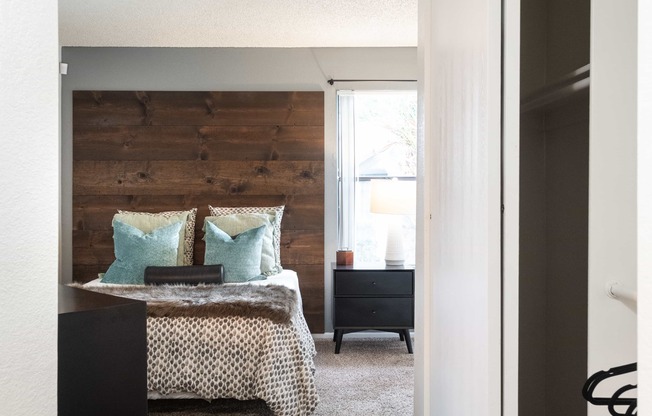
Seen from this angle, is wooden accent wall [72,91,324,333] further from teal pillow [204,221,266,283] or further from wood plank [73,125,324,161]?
teal pillow [204,221,266,283]

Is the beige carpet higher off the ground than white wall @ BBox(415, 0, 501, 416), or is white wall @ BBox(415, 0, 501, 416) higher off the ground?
white wall @ BBox(415, 0, 501, 416)

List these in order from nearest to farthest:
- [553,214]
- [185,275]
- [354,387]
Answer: [553,214] → [354,387] → [185,275]

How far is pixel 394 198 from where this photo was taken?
5176mm

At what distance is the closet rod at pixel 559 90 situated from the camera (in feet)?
6.28

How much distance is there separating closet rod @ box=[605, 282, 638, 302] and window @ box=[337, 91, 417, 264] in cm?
420

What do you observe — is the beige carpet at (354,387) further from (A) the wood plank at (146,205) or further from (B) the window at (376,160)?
(A) the wood plank at (146,205)

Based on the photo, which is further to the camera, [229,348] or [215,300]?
[215,300]

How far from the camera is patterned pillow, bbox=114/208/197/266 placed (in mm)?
5312

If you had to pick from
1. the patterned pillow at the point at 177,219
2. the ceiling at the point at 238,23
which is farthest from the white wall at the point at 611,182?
the patterned pillow at the point at 177,219

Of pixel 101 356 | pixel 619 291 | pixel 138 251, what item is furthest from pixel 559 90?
pixel 138 251

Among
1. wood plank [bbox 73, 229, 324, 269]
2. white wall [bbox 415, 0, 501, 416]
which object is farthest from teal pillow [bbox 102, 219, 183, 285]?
white wall [bbox 415, 0, 501, 416]

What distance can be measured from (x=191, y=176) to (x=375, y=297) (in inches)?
70.6

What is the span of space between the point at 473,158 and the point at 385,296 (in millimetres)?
3407

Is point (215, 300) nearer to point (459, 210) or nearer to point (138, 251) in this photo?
point (138, 251)
